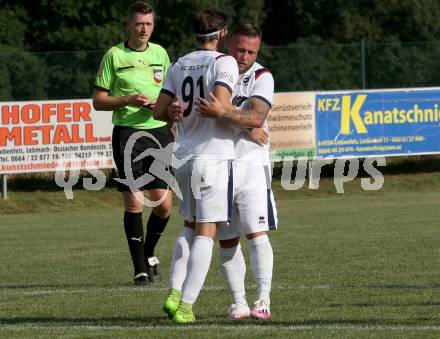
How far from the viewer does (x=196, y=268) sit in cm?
745

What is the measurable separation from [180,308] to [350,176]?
1766cm

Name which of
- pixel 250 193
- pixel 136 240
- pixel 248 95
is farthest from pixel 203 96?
pixel 136 240

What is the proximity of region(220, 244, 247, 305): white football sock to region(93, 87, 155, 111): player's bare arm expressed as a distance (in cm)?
224

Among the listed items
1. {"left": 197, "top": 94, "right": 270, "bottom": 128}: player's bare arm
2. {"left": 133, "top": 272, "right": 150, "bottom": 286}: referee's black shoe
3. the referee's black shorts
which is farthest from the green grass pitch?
{"left": 197, "top": 94, "right": 270, "bottom": 128}: player's bare arm

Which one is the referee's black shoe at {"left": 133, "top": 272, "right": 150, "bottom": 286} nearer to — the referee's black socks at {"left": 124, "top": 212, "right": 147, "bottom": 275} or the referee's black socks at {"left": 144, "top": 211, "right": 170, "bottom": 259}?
the referee's black socks at {"left": 124, "top": 212, "right": 147, "bottom": 275}

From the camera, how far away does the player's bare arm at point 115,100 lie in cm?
978

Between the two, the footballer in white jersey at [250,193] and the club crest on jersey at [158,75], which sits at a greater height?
the club crest on jersey at [158,75]

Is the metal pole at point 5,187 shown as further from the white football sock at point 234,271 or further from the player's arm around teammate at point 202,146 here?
the player's arm around teammate at point 202,146

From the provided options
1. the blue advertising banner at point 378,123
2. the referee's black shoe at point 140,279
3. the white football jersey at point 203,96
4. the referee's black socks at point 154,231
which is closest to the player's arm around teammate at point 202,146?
the white football jersey at point 203,96

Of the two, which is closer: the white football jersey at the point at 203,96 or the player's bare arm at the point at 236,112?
the player's bare arm at the point at 236,112

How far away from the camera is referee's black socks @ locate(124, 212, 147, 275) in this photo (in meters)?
10.0

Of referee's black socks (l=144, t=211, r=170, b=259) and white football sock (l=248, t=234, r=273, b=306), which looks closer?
white football sock (l=248, t=234, r=273, b=306)

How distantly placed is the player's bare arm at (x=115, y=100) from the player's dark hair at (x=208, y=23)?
2321mm

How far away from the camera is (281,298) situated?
8.76 meters
